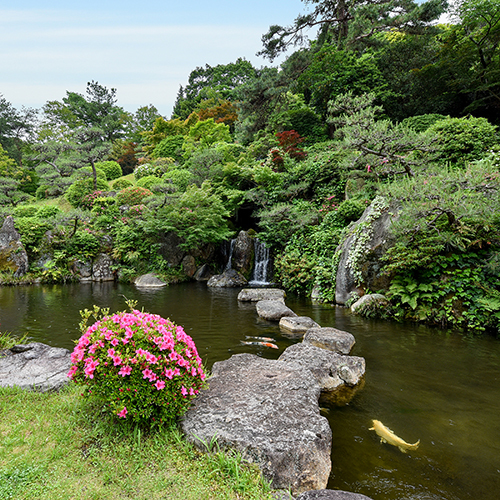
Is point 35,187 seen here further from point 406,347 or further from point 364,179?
point 406,347

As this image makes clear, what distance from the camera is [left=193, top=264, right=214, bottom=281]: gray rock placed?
1611cm

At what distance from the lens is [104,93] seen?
45.3 metres

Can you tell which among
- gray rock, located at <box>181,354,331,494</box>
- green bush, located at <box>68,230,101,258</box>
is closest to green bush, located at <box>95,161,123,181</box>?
green bush, located at <box>68,230,101,258</box>

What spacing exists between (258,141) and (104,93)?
1538 inches

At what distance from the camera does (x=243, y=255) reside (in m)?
15.1

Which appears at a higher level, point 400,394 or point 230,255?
point 230,255

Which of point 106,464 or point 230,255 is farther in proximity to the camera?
point 230,255

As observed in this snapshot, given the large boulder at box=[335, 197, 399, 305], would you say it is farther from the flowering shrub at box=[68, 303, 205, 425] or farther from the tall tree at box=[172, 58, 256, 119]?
the tall tree at box=[172, 58, 256, 119]

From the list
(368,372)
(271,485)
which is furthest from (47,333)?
(368,372)

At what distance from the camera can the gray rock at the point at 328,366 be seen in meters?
4.23

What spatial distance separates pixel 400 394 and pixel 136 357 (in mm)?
3758

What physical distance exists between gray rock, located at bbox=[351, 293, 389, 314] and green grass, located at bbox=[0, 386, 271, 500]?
6607mm

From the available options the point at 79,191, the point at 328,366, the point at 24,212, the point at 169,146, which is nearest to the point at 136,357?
the point at 328,366

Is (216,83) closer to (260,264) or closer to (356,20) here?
(356,20)
